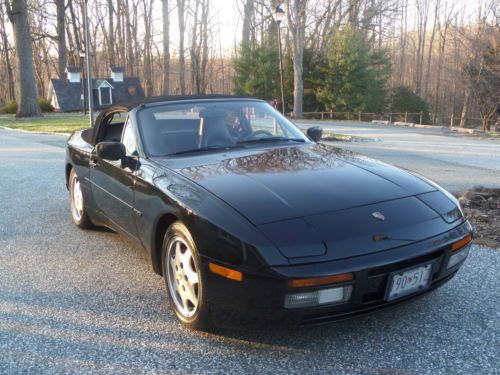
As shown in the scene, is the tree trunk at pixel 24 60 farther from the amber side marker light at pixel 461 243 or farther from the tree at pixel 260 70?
the amber side marker light at pixel 461 243

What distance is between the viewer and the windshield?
3688mm

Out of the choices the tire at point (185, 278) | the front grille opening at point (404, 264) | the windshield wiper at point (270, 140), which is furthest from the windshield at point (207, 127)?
the front grille opening at point (404, 264)

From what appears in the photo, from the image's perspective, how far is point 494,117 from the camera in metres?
28.0

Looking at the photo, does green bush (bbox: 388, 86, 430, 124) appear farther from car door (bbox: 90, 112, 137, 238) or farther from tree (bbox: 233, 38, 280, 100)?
car door (bbox: 90, 112, 137, 238)

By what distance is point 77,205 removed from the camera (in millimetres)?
5164

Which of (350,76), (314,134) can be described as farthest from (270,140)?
(350,76)

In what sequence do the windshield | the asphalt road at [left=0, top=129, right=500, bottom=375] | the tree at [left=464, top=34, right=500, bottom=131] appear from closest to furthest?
the asphalt road at [left=0, top=129, right=500, bottom=375] < the windshield < the tree at [left=464, top=34, right=500, bottom=131]

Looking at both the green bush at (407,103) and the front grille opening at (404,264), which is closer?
the front grille opening at (404,264)

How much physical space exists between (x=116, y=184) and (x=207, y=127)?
2.90ft

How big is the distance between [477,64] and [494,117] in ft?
11.1

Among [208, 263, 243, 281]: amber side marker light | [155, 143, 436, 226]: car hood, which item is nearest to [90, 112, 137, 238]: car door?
[155, 143, 436, 226]: car hood

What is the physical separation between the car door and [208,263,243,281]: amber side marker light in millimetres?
1189

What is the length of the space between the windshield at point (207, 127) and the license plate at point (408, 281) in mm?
1815

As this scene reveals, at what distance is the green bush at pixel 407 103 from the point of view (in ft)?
121
